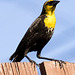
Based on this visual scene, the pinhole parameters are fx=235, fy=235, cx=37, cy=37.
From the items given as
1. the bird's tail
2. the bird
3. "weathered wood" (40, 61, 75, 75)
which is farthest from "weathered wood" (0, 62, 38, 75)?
the bird

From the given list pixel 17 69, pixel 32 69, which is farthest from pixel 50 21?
pixel 17 69

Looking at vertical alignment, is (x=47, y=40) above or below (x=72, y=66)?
above

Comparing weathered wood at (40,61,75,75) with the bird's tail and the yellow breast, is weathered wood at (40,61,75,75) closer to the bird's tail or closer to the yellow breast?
the bird's tail

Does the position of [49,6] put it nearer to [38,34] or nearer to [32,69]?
[38,34]

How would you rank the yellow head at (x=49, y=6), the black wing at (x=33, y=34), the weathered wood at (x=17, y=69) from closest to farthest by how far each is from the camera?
the weathered wood at (x=17, y=69)
the black wing at (x=33, y=34)
the yellow head at (x=49, y=6)

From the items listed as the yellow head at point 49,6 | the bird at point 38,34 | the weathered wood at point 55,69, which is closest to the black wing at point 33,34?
the bird at point 38,34

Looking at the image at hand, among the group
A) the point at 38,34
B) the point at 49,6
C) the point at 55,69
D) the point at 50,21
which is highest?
the point at 49,6

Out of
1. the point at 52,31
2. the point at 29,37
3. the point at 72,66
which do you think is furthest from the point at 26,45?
the point at 72,66

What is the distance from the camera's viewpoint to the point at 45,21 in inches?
197

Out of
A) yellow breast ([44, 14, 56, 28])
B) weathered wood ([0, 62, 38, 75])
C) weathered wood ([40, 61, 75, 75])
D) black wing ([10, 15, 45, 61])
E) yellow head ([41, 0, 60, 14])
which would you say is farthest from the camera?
yellow head ([41, 0, 60, 14])

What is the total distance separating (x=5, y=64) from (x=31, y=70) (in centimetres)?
35

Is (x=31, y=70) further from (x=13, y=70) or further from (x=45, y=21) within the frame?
(x=45, y=21)

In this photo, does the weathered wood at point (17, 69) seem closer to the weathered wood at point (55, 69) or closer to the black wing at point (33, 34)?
the weathered wood at point (55, 69)

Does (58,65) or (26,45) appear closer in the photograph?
(58,65)
